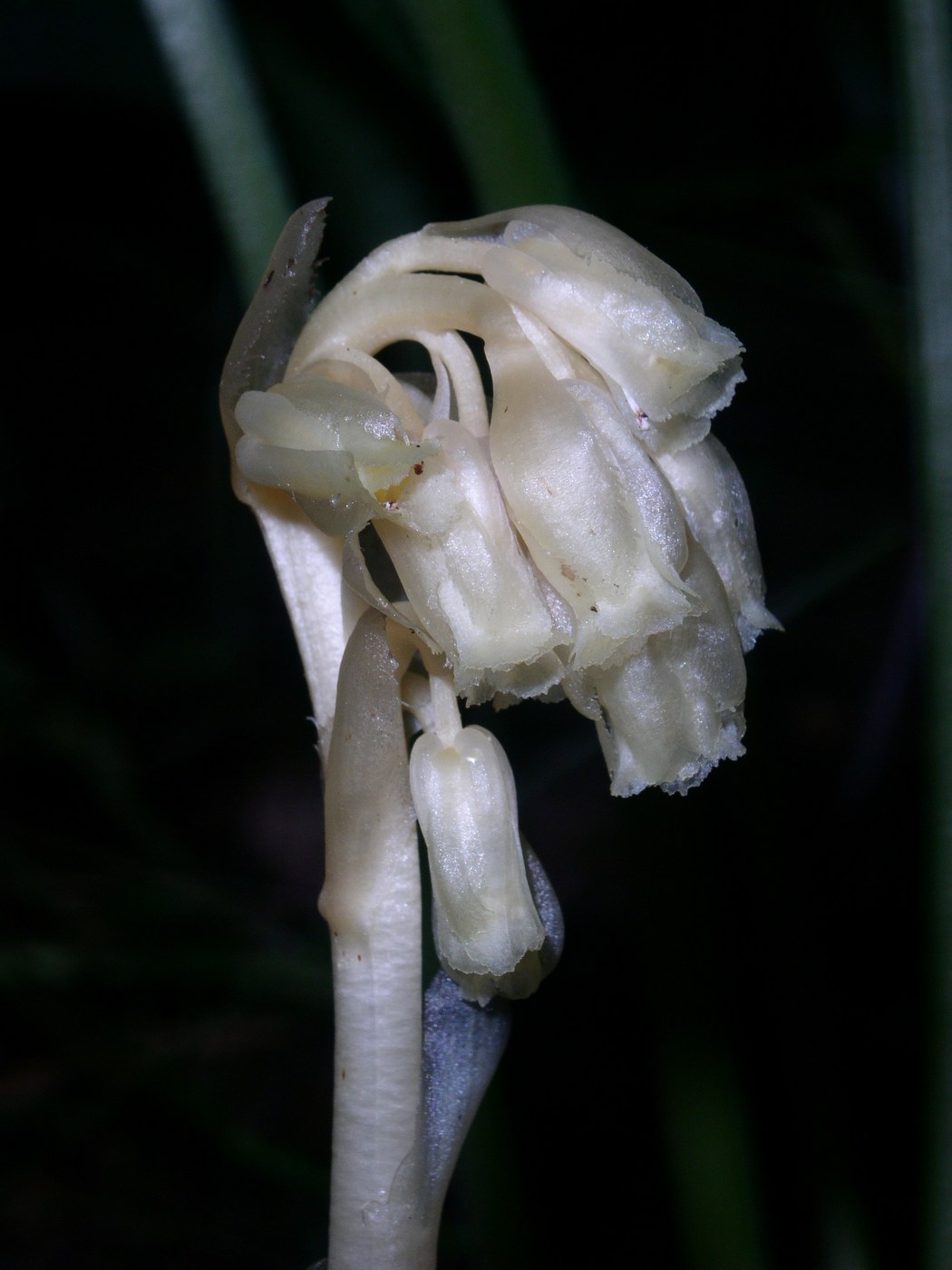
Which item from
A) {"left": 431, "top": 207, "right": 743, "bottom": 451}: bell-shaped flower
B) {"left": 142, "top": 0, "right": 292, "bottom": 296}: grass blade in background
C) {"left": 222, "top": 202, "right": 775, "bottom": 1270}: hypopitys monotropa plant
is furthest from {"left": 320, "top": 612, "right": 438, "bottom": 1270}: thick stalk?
{"left": 142, "top": 0, "right": 292, "bottom": 296}: grass blade in background

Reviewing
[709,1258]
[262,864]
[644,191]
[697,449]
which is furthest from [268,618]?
[697,449]

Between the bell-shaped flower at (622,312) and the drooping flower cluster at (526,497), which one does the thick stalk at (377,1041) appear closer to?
the drooping flower cluster at (526,497)

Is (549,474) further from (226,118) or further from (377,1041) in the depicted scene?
(226,118)

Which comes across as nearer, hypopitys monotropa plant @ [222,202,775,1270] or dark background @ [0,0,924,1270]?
hypopitys monotropa plant @ [222,202,775,1270]

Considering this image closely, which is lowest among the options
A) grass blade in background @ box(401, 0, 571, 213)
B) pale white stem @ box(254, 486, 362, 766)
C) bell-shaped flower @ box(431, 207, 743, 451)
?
pale white stem @ box(254, 486, 362, 766)

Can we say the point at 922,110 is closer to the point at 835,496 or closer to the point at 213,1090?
the point at 213,1090

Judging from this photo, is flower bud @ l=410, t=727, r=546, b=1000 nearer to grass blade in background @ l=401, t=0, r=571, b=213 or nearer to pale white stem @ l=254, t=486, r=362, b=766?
pale white stem @ l=254, t=486, r=362, b=766

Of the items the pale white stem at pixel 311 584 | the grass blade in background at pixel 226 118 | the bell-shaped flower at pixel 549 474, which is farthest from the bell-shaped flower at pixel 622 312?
the grass blade in background at pixel 226 118
